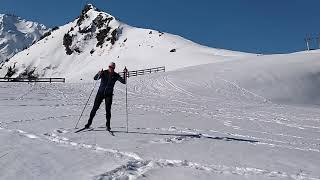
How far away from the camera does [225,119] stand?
19359mm

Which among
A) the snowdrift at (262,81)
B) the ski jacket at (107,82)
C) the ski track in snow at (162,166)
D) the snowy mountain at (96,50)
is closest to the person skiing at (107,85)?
the ski jacket at (107,82)

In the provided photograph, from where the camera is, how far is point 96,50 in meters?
164

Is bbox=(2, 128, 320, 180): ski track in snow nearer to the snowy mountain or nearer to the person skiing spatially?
the person skiing

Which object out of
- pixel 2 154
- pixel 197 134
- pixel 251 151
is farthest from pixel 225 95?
pixel 2 154

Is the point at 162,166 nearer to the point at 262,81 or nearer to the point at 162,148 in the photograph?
the point at 162,148

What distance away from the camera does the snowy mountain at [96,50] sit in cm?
11769

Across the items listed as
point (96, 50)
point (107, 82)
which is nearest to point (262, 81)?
point (107, 82)

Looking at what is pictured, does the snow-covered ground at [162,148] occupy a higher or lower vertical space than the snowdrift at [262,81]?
lower

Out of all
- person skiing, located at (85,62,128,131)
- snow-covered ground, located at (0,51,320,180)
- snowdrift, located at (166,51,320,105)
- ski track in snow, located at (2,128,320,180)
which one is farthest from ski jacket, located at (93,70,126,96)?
snowdrift, located at (166,51,320,105)

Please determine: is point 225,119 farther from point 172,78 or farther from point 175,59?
point 175,59

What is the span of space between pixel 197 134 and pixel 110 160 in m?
5.12

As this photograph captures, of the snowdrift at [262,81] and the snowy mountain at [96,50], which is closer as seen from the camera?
the snowdrift at [262,81]

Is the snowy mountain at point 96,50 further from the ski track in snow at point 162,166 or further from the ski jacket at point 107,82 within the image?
the ski track in snow at point 162,166

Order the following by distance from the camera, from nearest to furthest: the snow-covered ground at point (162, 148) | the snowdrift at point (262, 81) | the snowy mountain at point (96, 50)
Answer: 1. the snow-covered ground at point (162, 148)
2. the snowdrift at point (262, 81)
3. the snowy mountain at point (96, 50)
